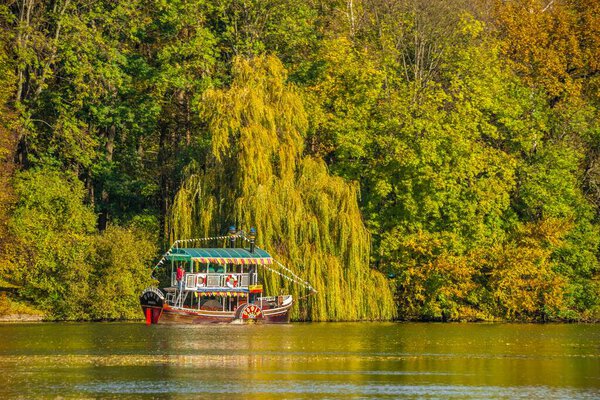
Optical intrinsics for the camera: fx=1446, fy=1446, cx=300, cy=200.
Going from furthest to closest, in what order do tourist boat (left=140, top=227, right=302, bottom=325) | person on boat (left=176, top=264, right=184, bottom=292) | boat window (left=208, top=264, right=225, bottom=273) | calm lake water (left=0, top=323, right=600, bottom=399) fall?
boat window (left=208, top=264, right=225, bottom=273), person on boat (left=176, top=264, right=184, bottom=292), tourist boat (left=140, top=227, right=302, bottom=325), calm lake water (left=0, top=323, right=600, bottom=399)

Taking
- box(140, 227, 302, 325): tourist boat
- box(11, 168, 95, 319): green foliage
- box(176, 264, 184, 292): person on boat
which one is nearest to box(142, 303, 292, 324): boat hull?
box(140, 227, 302, 325): tourist boat

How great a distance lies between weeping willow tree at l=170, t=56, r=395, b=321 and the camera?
66000mm

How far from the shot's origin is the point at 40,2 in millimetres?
75000

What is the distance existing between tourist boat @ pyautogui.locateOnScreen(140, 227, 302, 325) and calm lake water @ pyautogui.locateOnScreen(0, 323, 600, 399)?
1.49 metres

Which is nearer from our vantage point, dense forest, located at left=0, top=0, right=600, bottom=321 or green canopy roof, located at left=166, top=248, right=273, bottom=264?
green canopy roof, located at left=166, top=248, right=273, bottom=264

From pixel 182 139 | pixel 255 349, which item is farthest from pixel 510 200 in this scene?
pixel 255 349

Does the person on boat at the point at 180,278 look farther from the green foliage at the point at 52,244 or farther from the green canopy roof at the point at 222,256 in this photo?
the green foliage at the point at 52,244

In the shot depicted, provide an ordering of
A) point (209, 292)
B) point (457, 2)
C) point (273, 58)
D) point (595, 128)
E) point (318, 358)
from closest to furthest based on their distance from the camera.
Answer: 1. point (318, 358)
2. point (209, 292)
3. point (273, 58)
4. point (595, 128)
5. point (457, 2)

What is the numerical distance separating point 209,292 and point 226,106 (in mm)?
8979

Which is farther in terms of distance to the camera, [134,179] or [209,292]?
[134,179]

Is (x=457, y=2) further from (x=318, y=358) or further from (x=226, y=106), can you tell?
(x=318, y=358)

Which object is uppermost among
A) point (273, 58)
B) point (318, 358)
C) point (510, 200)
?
point (273, 58)

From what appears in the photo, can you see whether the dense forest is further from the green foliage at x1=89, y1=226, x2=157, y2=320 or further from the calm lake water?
the calm lake water

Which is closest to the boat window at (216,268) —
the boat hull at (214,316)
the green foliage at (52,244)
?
the boat hull at (214,316)
